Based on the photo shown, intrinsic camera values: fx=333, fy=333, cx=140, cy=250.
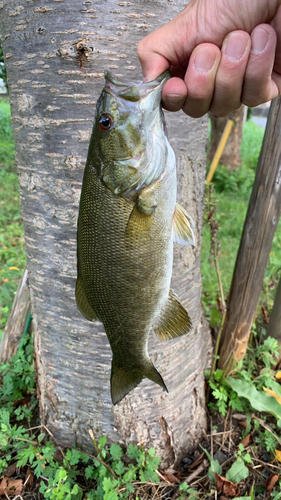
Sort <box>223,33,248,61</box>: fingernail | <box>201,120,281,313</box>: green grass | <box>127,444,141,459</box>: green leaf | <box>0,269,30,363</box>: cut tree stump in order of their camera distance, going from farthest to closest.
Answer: <box>201,120,281,313</box>: green grass
<box>0,269,30,363</box>: cut tree stump
<box>127,444,141,459</box>: green leaf
<box>223,33,248,61</box>: fingernail

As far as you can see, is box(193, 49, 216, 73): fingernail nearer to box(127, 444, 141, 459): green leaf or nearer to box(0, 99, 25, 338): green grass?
box(127, 444, 141, 459): green leaf

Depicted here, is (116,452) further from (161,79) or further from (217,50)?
(217,50)

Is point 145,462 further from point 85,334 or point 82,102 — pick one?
point 82,102

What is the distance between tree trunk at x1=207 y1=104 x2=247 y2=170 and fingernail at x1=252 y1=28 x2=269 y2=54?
6511 millimetres

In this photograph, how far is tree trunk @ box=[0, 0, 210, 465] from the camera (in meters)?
1.56

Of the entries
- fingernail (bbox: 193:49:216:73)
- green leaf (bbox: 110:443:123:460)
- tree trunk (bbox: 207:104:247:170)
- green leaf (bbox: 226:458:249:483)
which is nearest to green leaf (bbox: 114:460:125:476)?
green leaf (bbox: 110:443:123:460)

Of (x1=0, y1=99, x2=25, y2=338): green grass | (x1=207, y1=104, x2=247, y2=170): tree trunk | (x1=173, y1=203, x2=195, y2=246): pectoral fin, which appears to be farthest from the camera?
(x1=207, y1=104, x2=247, y2=170): tree trunk

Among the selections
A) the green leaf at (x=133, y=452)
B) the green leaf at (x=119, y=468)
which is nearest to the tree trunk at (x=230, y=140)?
the green leaf at (x=133, y=452)

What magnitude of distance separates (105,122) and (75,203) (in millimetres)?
678

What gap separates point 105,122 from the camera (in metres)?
1.20

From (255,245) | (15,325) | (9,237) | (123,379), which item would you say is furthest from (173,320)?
(9,237)

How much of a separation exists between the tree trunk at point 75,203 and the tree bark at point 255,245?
0.98 ft

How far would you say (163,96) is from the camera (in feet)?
3.94

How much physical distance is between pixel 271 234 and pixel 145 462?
184 cm
